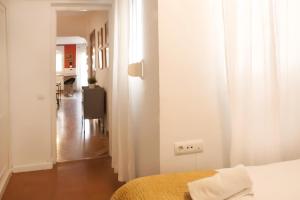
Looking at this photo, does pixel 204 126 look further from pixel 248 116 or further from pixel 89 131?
pixel 89 131

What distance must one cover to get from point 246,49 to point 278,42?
243 millimetres

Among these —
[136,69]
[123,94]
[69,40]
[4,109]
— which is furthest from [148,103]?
[69,40]

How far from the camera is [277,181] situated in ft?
4.63

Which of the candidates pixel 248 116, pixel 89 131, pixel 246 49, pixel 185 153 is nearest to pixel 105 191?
pixel 185 153

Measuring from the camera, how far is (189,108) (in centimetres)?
174

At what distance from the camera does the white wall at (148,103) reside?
1772 mm

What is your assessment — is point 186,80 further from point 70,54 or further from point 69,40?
point 70,54

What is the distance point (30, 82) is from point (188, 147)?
2.48 m

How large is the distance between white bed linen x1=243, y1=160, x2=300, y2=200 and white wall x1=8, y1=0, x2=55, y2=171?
2.79 meters

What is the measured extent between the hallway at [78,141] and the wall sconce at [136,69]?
2.09m

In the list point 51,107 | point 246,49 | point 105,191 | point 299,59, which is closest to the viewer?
point 246,49

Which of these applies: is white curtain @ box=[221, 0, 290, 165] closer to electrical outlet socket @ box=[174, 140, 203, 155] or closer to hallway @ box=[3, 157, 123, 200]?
electrical outlet socket @ box=[174, 140, 203, 155]

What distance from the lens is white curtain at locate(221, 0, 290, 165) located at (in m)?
1.67

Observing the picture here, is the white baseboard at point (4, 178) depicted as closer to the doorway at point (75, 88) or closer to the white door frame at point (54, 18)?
the white door frame at point (54, 18)
